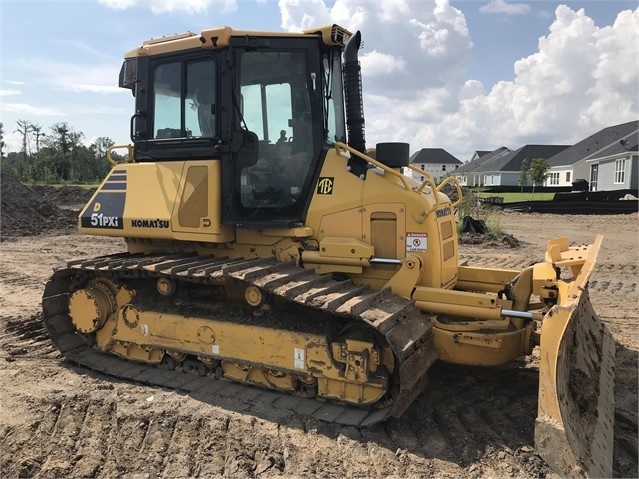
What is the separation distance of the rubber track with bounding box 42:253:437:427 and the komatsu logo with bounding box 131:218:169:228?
319 millimetres

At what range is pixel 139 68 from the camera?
5.55 meters

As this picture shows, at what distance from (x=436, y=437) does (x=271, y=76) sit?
3492 mm

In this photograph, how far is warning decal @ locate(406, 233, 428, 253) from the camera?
477 centimetres

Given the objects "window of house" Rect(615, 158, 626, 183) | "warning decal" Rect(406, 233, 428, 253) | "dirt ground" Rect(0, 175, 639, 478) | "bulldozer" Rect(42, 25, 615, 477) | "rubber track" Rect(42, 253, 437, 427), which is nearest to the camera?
"dirt ground" Rect(0, 175, 639, 478)

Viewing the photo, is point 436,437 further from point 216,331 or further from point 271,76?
point 271,76

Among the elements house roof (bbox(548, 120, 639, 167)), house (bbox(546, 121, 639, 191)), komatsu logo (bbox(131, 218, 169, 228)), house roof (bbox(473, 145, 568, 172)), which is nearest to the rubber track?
komatsu logo (bbox(131, 218, 169, 228))

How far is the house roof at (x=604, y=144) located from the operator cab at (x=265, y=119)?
3388 cm

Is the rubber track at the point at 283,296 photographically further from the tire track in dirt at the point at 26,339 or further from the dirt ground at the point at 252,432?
the tire track in dirt at the point at 26,339

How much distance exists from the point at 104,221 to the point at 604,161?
38.2 meters

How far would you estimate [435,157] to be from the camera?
98.2 metres

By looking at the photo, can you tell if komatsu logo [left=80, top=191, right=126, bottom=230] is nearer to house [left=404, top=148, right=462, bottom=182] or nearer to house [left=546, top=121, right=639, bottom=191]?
house [left=546, top=121, right=639, bottom=191]

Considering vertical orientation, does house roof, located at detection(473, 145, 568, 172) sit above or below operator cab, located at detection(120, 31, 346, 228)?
above

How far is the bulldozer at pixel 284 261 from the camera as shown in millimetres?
4449

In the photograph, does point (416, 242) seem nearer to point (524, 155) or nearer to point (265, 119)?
point (265, 119)
